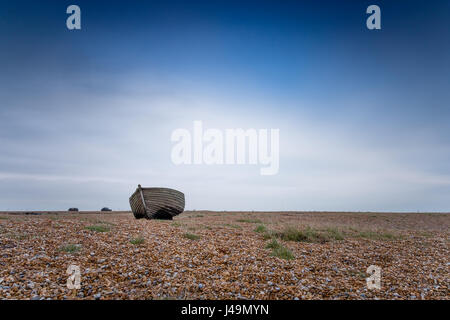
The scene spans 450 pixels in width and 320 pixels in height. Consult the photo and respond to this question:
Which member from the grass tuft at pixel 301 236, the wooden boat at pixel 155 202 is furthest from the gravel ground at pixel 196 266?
the wooden boat at pixel 155 202

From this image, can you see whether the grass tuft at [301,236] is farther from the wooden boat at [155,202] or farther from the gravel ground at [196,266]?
the wooden boat at [155,202]

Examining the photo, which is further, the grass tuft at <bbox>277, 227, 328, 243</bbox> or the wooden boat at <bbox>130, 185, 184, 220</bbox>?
the wooden boat at <bbox>130, 185, 184, 220</bbox>

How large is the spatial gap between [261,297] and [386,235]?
12946 millimetres

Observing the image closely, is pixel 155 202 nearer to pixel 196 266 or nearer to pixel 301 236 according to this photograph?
pixel 301 236

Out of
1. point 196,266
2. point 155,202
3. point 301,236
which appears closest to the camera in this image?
point 196,266

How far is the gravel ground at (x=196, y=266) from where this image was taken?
7500 millimetres

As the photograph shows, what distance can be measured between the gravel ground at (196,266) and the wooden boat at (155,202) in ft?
25.2

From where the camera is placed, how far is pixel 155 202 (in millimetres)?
21734

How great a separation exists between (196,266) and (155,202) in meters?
13.2

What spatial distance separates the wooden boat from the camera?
854 inches

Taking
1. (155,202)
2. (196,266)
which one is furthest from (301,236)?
(155,202)

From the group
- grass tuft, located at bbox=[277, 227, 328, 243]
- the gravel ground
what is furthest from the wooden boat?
grass tuft, located at bbox=[277, 227, 328, 243]

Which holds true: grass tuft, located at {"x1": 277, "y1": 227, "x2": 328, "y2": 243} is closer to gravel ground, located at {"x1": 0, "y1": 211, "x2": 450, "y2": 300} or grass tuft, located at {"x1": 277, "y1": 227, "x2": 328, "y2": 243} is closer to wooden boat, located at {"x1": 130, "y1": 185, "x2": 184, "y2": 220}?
gravel ground, located at {"x1": 0, "y1": 211, "x2": 450, "y2": 300}

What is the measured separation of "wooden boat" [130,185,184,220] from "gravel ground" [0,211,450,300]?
769cm
